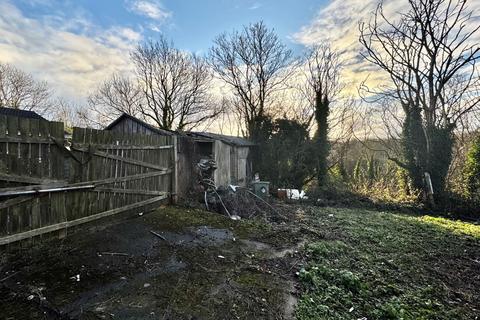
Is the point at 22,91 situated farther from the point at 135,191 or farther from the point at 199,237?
the point at 199,237

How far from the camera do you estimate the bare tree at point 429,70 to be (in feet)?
31.8

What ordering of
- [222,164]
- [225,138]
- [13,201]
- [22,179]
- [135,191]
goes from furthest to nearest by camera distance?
[225,138] → [222,164] → [135,191] → [22,179] → [13,201]

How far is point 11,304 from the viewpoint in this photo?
2.34 m

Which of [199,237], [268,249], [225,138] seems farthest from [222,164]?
[268,249]

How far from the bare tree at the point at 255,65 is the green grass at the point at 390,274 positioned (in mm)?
A: 9657

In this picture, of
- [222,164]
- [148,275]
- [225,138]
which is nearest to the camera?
[148,275]

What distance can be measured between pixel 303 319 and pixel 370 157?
14.4m

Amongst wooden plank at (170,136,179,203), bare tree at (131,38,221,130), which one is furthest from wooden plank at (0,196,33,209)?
bare tree at (131,38,221,130)

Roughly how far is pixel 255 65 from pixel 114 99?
499 inches

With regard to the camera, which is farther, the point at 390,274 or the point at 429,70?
the point at 429,70

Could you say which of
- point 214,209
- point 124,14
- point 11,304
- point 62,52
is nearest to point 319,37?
point 124,14

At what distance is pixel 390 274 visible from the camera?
360 cm

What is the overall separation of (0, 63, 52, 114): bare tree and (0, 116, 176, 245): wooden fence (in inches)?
765

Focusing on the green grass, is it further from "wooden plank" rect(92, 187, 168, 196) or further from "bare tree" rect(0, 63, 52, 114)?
"bare tree" rect(0, 63, 52, 114)
